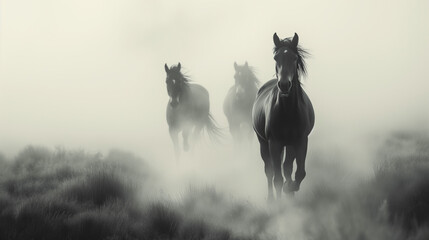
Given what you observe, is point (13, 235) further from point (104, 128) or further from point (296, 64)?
point (104, 128)

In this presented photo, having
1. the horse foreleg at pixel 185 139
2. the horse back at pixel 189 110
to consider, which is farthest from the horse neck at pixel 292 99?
the horse foreleg at pixel 185 139

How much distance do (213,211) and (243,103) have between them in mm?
7088

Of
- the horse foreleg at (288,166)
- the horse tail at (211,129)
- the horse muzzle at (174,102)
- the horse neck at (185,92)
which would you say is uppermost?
the horse neck at (185,92)

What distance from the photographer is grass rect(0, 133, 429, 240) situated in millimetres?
5273

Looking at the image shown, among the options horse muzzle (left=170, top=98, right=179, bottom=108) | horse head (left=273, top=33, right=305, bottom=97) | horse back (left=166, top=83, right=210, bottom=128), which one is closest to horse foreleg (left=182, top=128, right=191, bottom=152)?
horse back (left=166, top=83, right=210, bottom=128)

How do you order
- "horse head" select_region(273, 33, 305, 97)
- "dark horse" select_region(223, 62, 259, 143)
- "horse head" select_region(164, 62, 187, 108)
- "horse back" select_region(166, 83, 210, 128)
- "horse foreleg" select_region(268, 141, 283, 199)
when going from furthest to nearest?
1. "dark horse" select_region(223, 62, 259, 143)
2. "horse back" select_region(166, 83, 210, 128)
3. "horse head" select_region(164, 62, 187, 108)
4. "horse foreleg" select_region(268, 141, 283, 199)
5. "horse head" select_region(273, 33, 305, 97)

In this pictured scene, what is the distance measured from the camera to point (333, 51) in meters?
42.9

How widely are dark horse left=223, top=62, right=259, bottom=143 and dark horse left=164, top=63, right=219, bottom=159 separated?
58 centimetres

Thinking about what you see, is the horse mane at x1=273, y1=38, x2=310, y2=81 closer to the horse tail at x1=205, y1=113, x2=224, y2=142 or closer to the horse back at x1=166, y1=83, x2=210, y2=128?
the horse back at x1=166, y1=83, x2=210, y2=128

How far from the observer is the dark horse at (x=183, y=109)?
1211cm

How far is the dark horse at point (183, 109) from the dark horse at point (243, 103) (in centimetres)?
58

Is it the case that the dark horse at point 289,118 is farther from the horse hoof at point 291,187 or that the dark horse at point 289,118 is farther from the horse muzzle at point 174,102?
the horse muzzle at point 174,102

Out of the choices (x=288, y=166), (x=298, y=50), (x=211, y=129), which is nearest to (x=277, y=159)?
(x=288, y=166)

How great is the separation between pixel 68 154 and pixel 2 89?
2825 centimetres
